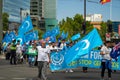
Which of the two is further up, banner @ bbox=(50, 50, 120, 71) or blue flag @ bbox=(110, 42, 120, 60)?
blue flag @ bbox=(110, 42, 120, 60)

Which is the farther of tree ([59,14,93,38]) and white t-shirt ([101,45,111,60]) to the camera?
tree ([59,14,93,38])

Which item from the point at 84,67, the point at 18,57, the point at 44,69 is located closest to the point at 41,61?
the point at 44,69

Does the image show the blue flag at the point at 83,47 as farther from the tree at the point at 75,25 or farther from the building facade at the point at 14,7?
the building facade at the point at 14,7

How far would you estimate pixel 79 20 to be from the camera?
284ft

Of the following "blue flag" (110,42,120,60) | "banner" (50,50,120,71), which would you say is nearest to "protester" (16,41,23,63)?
"banner" (50,50,120,71)

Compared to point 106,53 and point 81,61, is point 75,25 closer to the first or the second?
point 81,61

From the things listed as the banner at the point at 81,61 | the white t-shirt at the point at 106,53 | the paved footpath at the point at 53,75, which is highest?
the white t-shirt at the point at 106,53

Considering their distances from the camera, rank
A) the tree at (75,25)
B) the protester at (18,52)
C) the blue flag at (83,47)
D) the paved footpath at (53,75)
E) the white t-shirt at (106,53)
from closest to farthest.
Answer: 1. the white t-shirt at (106,53)
2. the paved footpath at (53,75)
3. the blue flag at (83,47)
4. the protester at (18,52)
5. the tree at (75,25)

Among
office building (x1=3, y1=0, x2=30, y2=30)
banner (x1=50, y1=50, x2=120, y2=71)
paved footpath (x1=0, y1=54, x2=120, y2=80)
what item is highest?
office building (x1=3, y1=0, x2=30, y2=30)

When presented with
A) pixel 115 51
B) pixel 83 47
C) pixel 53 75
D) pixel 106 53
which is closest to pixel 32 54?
pixel 53 75

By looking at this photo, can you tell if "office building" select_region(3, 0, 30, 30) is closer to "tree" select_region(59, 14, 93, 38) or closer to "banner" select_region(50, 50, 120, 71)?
"tree" select_region(59, 14, 93, 38)

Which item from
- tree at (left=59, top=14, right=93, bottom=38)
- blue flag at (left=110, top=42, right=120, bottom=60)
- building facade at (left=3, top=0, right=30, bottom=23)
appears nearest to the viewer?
blue flag at (left=110, top=42, right=120, bottom=60)

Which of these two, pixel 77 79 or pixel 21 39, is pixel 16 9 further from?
pixel 77 79

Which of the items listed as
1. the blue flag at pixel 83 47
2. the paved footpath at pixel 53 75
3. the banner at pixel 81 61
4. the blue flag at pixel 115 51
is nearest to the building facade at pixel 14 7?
the banner at pixel 81 61
